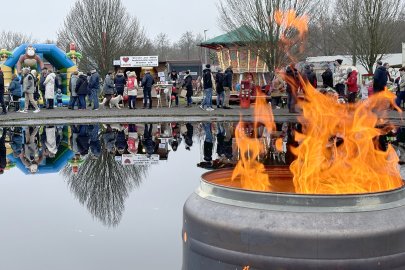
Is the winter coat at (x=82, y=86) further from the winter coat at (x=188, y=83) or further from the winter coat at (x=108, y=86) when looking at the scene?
the winter coat at (x=188, y=83)

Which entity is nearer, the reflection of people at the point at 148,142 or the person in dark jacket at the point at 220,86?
the reflection of people at the point at 148,142

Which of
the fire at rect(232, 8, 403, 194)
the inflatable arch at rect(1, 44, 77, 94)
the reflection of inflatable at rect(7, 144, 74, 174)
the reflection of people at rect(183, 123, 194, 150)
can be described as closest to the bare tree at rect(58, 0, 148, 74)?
the inflatable arch at rect(1, 44, 77, 94)

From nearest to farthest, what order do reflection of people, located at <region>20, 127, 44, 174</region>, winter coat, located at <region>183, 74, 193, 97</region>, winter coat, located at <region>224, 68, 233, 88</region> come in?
1. reflection of people, located at <region>20, 127, 44, 174</region>
2. winter coat, located at <region>224, 68, 233, 88</region>
3. winter coat, located at <region>183, 74, 193, 97</region>

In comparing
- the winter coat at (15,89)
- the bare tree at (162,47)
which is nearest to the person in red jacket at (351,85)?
the winter coat at (15,89)

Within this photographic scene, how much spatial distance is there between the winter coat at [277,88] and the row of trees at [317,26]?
146cm

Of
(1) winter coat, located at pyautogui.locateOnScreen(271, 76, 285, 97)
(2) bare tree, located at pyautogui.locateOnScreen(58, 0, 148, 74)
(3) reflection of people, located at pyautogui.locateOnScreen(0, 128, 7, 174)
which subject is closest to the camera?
(3) reflection of people, located at pyautogui.locateOnScreen(0, 128, 7, 174)

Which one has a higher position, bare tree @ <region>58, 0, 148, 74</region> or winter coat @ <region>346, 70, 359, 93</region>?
bare tree @ <region>58, 0, 148, 74</region>

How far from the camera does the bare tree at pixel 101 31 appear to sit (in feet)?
164

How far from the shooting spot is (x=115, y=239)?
728 centimetres

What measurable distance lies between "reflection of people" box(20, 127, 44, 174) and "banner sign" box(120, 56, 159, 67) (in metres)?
15.6

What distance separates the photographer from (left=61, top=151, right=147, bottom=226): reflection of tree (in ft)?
28.6

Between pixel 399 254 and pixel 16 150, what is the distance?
38.7 feet

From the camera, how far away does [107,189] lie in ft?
33.0

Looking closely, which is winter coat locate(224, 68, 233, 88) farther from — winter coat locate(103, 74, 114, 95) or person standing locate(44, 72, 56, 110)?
person standing locate(44, 72, 56, 110)
